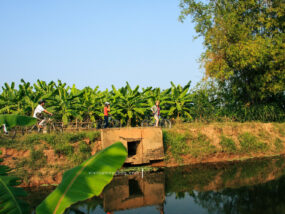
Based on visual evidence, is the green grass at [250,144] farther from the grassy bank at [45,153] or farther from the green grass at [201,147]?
the grassy bank at [45,153]

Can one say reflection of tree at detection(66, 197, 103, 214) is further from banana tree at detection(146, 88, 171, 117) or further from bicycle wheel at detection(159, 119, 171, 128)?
banana tree at detection(146, 88, 171, 117)

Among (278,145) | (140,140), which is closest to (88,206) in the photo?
(140,140)

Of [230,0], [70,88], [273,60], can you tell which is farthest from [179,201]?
[230,0]

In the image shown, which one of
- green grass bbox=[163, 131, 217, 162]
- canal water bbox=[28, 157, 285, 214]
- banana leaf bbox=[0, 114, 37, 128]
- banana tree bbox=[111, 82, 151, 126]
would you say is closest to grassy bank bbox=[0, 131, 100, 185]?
canal water bbox=[28, 157, 285, 214]

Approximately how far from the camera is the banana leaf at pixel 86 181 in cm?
306

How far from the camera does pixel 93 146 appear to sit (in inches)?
452

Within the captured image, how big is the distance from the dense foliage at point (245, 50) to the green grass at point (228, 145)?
4911mm

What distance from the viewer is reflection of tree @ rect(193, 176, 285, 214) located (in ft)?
21.7

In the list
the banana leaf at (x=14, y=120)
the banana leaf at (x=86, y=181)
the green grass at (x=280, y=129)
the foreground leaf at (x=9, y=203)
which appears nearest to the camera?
the banana leaf at (x=86, y=181)

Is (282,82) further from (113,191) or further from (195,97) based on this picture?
(113,191)

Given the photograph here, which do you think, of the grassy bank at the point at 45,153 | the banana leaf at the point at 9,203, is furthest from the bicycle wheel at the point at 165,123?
the banana leaf at the point at 9,203

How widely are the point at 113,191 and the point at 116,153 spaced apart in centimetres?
570

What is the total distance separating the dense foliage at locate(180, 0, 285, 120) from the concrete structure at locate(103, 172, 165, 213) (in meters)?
9.94

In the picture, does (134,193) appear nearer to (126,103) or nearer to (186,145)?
(186,145)
